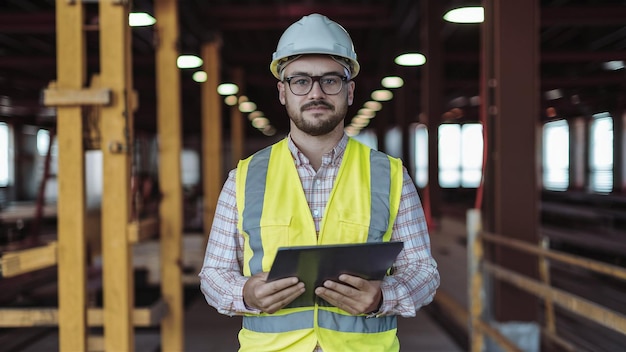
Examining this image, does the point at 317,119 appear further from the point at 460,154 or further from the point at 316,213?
the point at 460,154

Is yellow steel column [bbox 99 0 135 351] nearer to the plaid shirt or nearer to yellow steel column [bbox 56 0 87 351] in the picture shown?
yellow steel column [bbox 56 0 87 351]

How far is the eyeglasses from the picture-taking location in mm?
1739

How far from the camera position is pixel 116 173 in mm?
3572

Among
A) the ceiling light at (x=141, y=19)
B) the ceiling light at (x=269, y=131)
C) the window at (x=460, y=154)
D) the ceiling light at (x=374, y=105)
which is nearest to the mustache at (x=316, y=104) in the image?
the ceiling light at (x=141, y=19)

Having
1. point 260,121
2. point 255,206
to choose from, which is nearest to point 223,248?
point 255,206

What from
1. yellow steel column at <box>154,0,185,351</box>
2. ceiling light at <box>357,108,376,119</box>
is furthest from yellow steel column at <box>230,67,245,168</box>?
ceiling light at <box>357,108,376,119</box>

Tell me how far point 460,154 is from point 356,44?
70.9ft

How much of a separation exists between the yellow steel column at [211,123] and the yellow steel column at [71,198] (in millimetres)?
5389

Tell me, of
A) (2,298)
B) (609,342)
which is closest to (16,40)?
(2,298)

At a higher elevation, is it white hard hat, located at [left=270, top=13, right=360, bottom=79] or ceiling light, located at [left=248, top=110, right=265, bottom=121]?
ceiling light, located at [left=248, top=110, right=265, bottom=121]

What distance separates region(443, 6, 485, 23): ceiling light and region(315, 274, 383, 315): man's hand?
5182 mm

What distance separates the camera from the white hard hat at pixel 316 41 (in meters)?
1.73

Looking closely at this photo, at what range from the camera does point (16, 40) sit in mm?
13531

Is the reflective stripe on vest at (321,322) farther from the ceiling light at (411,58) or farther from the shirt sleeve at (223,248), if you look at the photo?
the ceiling light at (411,58)
